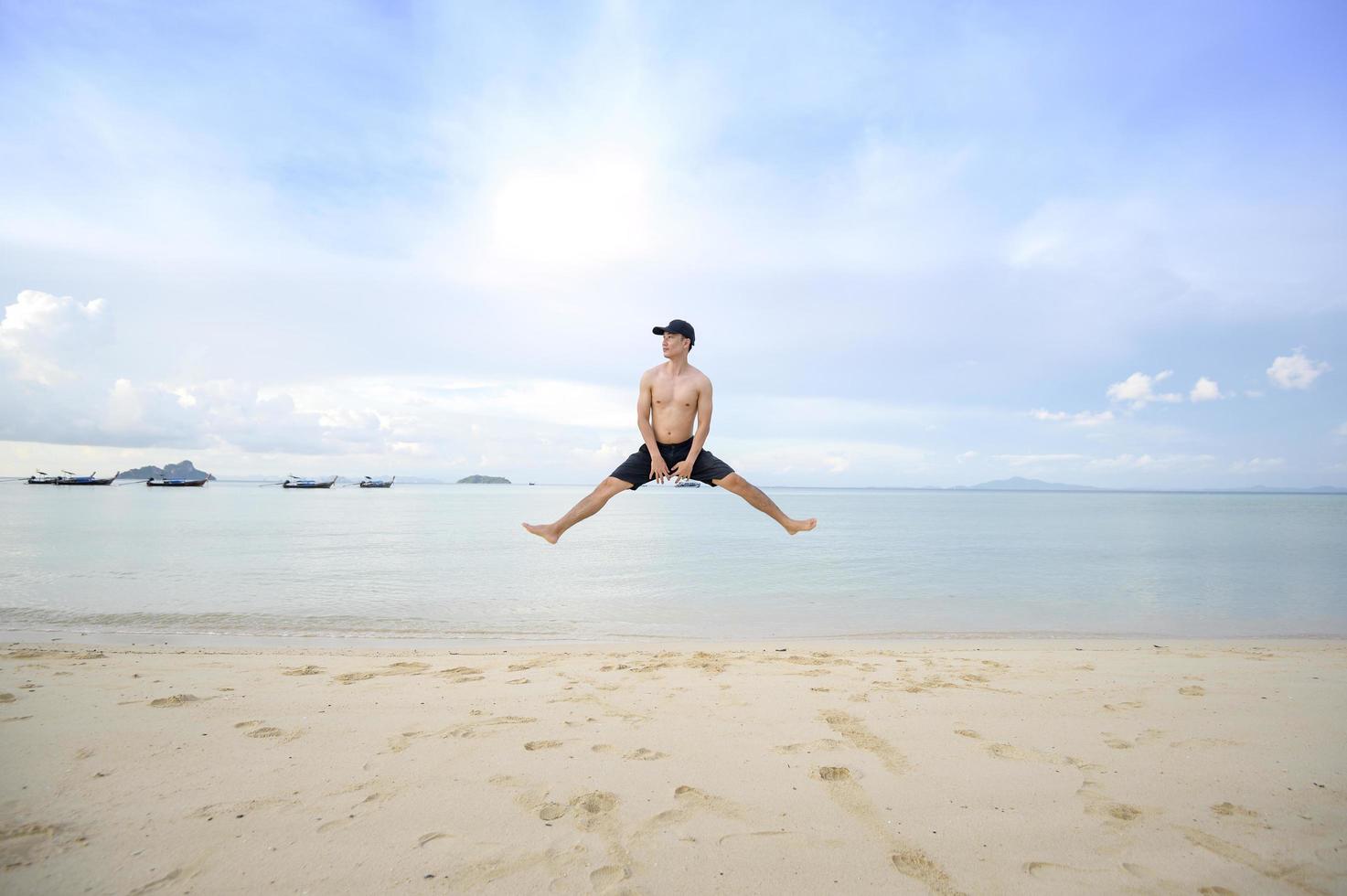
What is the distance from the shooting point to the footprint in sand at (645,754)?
16.0 ft

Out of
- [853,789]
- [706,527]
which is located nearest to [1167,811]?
[853,789]

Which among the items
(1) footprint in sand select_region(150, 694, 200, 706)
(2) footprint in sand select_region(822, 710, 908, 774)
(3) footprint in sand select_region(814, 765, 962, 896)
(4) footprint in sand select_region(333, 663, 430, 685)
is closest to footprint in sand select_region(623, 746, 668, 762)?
(3) footprint in sand select_region(814, 765, 962, 896)

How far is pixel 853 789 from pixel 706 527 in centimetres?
3815

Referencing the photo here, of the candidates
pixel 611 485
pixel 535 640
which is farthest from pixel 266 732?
pixel 535 640

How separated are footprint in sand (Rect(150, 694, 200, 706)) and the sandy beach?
5 cm

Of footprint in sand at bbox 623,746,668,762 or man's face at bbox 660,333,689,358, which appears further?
footprint in sand at bbox 623,746,668,762

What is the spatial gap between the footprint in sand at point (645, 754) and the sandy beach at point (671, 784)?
0.03 meters

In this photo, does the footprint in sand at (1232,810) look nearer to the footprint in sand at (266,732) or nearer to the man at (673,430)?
the man at (673,430)

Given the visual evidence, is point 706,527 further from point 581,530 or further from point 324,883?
point 324,883

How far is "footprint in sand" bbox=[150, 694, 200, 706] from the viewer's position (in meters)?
6.13

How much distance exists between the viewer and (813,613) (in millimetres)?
13836

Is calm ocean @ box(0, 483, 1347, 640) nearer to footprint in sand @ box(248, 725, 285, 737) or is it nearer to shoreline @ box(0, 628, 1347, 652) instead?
shoreline @ box(0, 628, 1347, 652)

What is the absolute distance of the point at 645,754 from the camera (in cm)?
492

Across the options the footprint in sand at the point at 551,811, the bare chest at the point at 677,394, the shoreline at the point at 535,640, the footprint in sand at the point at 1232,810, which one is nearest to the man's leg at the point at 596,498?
the bare chest at the point at 677,394
